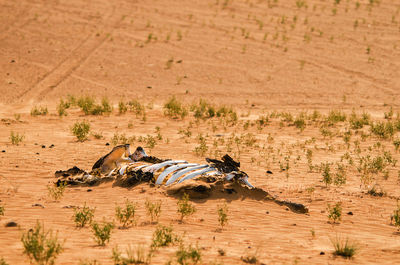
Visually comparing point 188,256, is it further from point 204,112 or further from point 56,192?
point 204,112

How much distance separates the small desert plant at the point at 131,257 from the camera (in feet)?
16.5

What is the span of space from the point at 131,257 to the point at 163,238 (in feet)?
2.12

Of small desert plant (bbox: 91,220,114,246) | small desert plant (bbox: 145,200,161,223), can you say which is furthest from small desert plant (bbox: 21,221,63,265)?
small desert plant (bbox: 145,200,161,223)

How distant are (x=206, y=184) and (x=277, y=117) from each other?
6744 millimetres

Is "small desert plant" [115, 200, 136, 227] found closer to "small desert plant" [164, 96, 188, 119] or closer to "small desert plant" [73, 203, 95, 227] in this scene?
"small desert plant" [73, 203, 95, 227]

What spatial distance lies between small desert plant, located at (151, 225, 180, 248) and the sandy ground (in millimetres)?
146

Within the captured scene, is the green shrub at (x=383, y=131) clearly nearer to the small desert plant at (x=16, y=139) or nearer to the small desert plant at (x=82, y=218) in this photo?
the small desert plant at (x=16, y=139)

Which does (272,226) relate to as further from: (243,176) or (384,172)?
(384,172)

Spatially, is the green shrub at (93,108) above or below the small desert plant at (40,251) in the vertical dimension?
above

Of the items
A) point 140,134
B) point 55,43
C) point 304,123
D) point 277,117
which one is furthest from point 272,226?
point 55,43

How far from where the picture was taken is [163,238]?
566 centimetres

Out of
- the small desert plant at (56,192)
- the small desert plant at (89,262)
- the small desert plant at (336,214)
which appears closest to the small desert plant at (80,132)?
the small desert plant at (56,192)

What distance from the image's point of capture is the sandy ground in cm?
620

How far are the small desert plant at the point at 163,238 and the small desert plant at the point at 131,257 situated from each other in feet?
0.67
